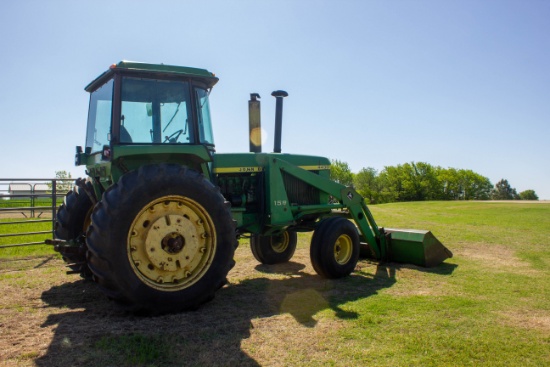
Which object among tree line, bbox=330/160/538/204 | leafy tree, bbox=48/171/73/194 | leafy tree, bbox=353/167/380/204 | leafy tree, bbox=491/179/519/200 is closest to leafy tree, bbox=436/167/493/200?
tree line, bbox=330/160/538/204

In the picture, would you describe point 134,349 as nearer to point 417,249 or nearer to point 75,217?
point 75,217

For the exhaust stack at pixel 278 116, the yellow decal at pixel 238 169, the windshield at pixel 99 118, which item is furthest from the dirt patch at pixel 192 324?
the exhaust stack at pixel 278 116

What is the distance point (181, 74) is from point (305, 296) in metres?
3.30

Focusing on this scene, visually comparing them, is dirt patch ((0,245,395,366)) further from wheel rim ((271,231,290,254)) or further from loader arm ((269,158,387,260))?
wheel rim ((271,231,290,254))

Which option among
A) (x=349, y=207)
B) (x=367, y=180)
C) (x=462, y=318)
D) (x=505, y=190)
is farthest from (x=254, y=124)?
(x=505, y=190)

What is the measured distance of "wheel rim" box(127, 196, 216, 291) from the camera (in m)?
4.78

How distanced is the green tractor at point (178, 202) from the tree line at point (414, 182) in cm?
Result: 6244

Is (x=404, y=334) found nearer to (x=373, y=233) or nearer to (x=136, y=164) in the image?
(x=136, y=164)

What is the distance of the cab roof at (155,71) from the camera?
534cm

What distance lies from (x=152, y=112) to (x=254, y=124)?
192 centimetres

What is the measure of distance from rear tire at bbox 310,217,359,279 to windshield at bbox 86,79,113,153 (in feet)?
11.1

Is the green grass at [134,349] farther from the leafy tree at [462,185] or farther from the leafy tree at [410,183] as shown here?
the leafy tree at [462,185]

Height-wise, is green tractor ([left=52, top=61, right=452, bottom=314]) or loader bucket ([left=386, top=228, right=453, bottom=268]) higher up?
green tractor ([left=52, top=61, right=452, bottom=314])

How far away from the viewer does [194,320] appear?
4605 millimetres
